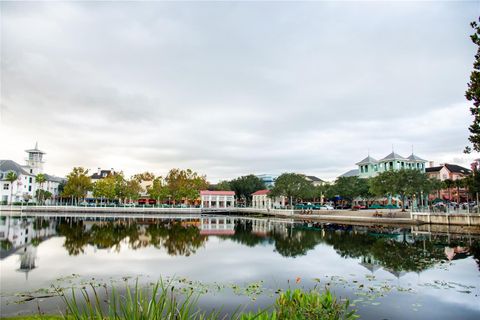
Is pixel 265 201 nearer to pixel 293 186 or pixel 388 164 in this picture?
pixel 293 186

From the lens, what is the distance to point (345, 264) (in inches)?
712

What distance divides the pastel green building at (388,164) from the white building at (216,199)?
32423 mm

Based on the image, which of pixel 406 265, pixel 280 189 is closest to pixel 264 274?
pixel 406 265

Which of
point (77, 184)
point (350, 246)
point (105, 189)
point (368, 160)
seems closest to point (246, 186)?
point (368, 160)

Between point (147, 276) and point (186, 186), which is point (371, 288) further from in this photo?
point (186, 186)

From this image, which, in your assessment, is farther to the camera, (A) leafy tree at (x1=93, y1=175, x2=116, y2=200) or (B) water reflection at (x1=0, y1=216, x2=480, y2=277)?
(A) leafy tree at (x1=93, y1=175, x2=116, y2=200)

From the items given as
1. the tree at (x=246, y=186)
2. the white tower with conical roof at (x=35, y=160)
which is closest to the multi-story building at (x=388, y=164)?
the tree at (x=246, y=186)

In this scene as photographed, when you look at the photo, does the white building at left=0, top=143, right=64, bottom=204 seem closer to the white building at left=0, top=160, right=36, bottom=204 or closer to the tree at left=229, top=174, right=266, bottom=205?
the white building at left=0, top=160, right=36, bottom=204

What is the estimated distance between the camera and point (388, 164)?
66.0m

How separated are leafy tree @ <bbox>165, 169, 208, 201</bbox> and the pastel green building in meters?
40.0

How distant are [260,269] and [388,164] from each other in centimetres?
5755

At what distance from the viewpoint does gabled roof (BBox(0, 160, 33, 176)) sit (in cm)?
7709

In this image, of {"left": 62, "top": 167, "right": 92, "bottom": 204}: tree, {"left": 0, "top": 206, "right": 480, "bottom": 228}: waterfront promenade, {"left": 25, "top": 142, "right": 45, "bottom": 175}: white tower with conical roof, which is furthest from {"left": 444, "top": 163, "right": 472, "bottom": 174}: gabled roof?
{"left": 25, "top": 142, "right": 45, "bottom": 175}: white tower with conical roof

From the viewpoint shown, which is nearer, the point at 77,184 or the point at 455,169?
the point at 455,169
